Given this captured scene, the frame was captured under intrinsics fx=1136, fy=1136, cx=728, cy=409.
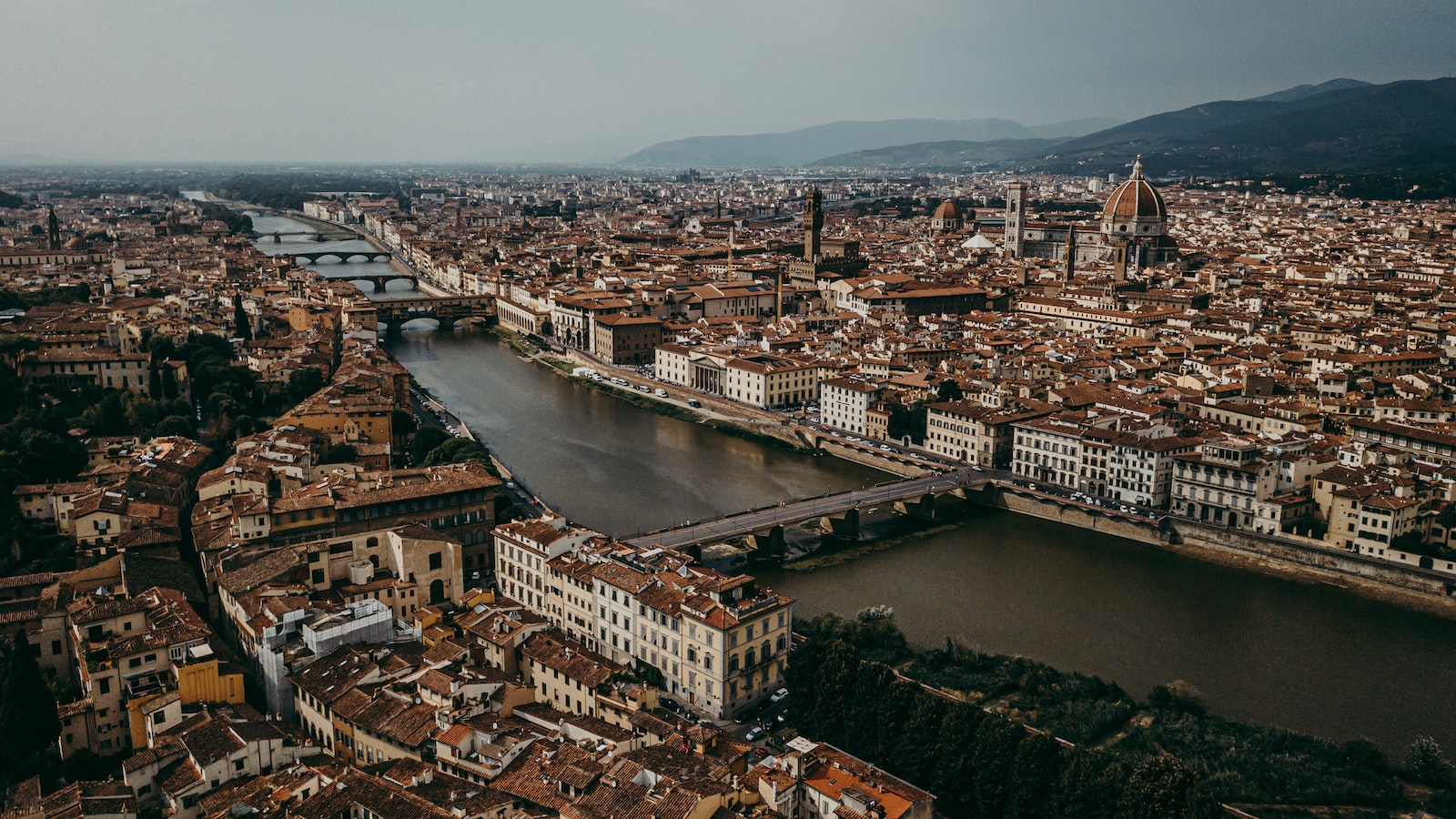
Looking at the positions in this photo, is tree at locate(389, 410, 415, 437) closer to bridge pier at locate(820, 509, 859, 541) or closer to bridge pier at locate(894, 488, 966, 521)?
bridge pier at locate(820, 509, 859, 541)

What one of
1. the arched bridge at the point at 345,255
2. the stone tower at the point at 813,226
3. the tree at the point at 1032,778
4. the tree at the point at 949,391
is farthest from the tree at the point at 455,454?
the arched bridge at the point at 345,255

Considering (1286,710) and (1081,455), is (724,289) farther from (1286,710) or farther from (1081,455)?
(1286,710)

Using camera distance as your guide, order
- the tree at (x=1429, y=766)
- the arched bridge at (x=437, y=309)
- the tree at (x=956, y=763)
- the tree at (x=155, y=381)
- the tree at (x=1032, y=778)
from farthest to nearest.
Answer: the arched bridge at (x=437, y=309) → the tree at (x=155, y=381) → the tree at (x=1429, y=766) → the tree at (x=956, y=763) → the tree at (x=1032, y=778)

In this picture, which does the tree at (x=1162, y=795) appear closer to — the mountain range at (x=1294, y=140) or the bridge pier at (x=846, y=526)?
the bridge pier at (x=846, y=526)

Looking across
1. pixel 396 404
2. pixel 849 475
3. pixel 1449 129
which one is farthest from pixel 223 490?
pixel 1449 129

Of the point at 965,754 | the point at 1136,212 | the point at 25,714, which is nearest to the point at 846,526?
the point at 965,754

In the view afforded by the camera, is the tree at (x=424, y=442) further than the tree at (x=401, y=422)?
No

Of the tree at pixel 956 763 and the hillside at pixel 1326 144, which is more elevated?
the hillside at pixel 1326 144
